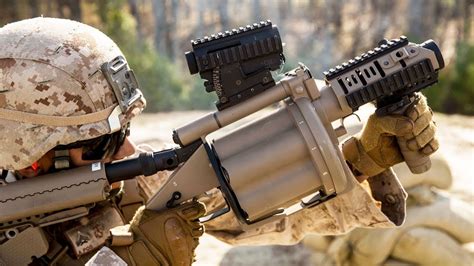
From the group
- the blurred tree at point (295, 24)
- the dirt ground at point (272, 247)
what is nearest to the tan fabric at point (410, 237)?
the dirt ground at point (272, 247)

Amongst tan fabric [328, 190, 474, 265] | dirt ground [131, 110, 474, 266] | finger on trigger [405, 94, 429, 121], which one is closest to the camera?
finger on trigger [405, 94, 429, 121]

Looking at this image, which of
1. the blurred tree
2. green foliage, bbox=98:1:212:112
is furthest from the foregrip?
the blurred tree

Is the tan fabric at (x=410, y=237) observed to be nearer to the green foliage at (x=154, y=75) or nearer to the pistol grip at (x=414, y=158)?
the pistol grip at (x=414, y=158)

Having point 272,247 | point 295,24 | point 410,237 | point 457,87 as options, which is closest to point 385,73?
point 410,237

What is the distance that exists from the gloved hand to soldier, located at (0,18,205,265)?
26.0 inches

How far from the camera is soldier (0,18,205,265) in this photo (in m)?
3.00

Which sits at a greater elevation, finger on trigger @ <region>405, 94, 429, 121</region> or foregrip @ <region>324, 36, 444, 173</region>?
foregrip @ <region>324, 36, 444, 173</region>

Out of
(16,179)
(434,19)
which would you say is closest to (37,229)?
(16,179)

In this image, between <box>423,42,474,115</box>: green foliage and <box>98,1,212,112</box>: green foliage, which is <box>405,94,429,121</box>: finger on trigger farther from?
<box>423,42,474,115</box>: green foliage

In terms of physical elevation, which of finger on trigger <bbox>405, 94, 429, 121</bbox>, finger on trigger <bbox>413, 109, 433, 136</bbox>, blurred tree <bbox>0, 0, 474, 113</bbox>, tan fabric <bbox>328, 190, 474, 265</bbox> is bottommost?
blurred tree <bbox>0, 0, 474, 113</bbox>

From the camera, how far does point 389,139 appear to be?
3.05 m

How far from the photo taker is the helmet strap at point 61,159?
10.2 feet

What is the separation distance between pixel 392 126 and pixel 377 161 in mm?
237

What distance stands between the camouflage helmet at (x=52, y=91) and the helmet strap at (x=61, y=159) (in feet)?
0.13
